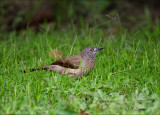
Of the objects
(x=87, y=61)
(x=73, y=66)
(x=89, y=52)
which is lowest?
(x=73, y=66)

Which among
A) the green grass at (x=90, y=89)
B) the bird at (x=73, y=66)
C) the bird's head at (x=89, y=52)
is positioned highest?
the bird's head at (x=89, y=52)

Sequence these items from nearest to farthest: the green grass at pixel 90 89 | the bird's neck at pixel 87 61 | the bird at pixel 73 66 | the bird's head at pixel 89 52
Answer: the green grass at pixel 90 89 < the bird at pixel 73 66 < the bird's neck at pixel 87 61 < the bird's head at pixel 89 52

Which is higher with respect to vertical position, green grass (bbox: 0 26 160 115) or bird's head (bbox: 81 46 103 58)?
bird's head (bbox: 81 46 103 58)

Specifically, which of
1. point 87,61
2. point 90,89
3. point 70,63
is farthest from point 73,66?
point 90,89

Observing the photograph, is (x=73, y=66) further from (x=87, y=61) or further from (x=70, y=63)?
(x=87, y=61)

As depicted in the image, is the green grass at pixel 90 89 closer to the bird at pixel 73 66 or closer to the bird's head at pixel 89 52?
the bird at pixel 73 66

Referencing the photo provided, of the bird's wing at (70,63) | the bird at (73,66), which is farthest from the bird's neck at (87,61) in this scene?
the bird's wing at (70,63)

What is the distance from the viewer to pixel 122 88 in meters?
4.47

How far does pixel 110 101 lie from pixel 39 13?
6588 mm

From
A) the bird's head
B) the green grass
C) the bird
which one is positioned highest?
the bird's head

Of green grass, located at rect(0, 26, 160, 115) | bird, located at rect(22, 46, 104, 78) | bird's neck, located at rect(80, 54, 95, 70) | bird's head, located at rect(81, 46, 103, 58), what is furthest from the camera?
bird's head, located at rect(81, 46, 103, 58)

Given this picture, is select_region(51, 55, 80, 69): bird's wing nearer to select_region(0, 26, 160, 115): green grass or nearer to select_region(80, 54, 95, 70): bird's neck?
select_region(80, 54, 95, 70): bird's neck

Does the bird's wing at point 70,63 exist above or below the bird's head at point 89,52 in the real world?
below

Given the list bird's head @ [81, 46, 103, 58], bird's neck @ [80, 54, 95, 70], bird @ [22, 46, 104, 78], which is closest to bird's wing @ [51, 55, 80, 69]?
bird @ [22, 46, 104, 78]
